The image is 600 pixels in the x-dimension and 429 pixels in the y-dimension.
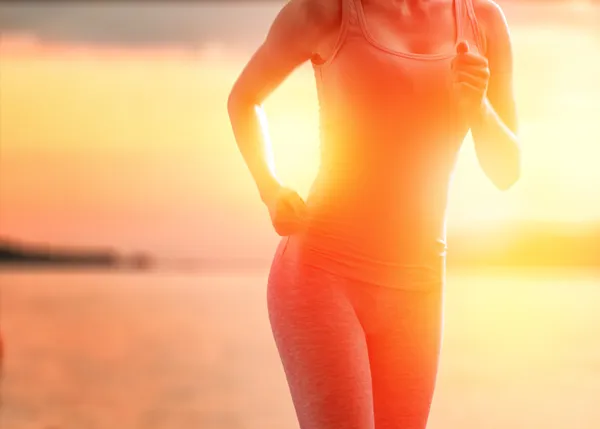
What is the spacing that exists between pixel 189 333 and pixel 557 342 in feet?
28.9

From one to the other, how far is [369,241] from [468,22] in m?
0.60

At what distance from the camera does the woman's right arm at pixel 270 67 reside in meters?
2.57

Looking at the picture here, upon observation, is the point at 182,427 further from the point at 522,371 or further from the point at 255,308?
the point at 255,308

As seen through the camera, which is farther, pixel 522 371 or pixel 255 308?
pixel 255 308

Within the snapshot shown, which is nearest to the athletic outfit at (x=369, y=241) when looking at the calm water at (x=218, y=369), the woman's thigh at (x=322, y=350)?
the woman's thigh at (x=322, y=350)

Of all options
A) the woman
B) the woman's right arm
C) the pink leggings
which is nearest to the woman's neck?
the woman

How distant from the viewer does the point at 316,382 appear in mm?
2543

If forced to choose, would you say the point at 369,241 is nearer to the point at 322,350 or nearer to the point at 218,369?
the point at 322,350

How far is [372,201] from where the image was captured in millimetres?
2586

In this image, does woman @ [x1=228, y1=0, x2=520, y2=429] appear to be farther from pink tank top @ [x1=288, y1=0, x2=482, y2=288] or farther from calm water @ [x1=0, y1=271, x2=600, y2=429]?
calm water @ [x1=0, y1=271, x2=600, y2=429]

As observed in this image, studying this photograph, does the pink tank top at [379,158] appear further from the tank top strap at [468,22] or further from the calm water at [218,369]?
the calm water at [218,369]

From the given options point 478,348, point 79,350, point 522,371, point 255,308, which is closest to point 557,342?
point 478,348

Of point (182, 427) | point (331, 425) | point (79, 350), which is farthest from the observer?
point (79, 350)

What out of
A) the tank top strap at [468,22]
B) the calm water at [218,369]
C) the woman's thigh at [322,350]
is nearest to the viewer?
the woman's thigh at [322,350]
